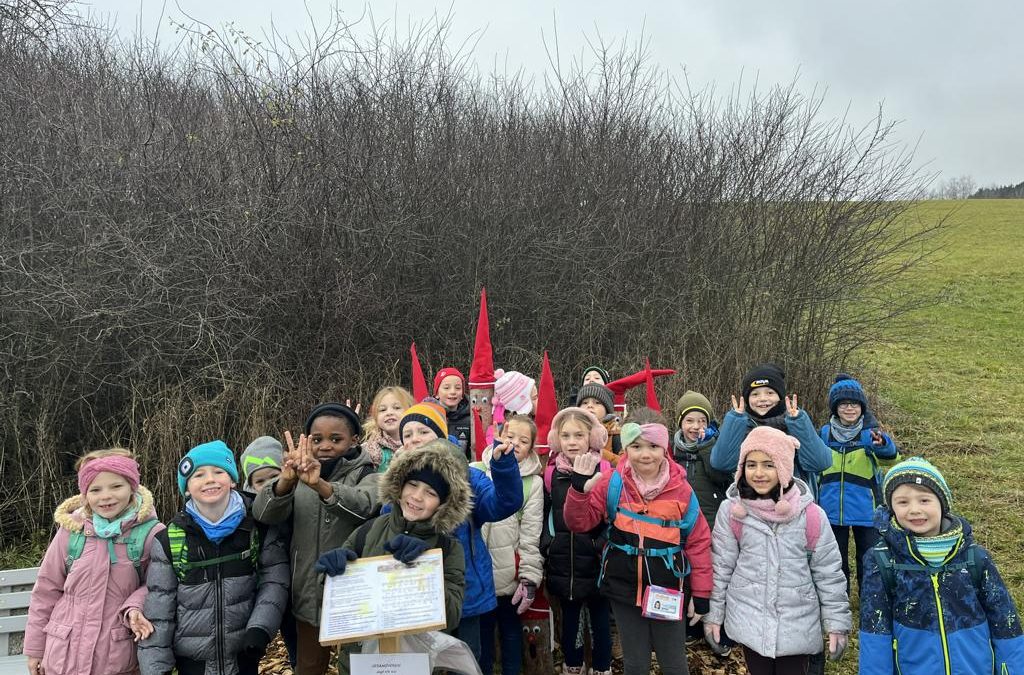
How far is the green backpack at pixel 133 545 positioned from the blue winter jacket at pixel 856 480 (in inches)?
159

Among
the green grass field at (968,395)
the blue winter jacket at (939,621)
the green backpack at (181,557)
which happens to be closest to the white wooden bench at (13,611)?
the green backpack at (181,557)

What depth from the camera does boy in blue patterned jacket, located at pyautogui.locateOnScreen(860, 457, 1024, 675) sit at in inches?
100

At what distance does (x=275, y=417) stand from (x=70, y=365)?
1.87m

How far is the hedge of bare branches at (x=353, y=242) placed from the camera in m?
6.01

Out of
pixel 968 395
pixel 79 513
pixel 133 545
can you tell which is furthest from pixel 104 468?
pixel 968 395

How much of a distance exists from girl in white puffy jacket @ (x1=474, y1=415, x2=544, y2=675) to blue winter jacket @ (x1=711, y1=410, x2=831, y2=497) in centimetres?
112

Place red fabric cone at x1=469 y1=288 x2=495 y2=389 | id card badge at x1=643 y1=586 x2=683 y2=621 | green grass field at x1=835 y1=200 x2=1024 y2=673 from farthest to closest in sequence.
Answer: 1. green grass field at x1=835 y1=200 x2=1024 y2=673
2. red fabric cone at x1=469 y1=288 x2=495 y2=389
3. id card badge at x1=643 y1=586 x2=683 y2=621

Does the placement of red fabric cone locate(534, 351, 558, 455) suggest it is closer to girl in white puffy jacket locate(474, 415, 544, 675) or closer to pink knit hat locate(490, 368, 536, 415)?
girl in white puffy jacket locate(474, 415, 544, 675)

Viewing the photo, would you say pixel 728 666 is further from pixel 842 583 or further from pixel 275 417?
pixel 275 417

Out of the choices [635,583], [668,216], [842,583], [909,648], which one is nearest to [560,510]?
[635,583]

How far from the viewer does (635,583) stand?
3264 mm

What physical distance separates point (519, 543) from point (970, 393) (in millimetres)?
11296

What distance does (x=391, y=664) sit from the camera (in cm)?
255

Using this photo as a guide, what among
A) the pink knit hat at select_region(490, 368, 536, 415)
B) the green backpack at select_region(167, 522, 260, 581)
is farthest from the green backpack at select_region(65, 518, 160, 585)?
the pink knit hat at select_region(490, 368, 536, 415)
